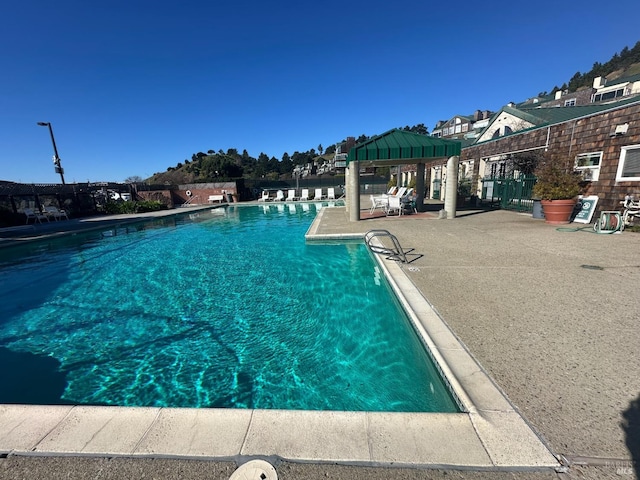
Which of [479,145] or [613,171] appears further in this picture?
[479,145]

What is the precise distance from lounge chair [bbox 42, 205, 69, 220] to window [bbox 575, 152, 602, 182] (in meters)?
25.3

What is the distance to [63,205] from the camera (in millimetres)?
17844

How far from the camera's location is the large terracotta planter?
28.1ft

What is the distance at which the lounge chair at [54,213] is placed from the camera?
16344 mm

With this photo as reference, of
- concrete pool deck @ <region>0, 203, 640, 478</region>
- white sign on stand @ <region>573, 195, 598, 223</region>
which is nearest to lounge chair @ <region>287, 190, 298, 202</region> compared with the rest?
white sign on stand @ <region>573, 195, 598, 223</region>

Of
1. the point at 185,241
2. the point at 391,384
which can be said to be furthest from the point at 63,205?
the point at 391,384

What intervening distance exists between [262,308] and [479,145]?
15.8 metres

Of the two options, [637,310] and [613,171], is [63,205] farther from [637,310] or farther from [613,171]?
[613,171]

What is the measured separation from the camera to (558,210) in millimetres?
8656

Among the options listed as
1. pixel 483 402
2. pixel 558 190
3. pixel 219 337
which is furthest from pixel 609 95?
pixel 219 337

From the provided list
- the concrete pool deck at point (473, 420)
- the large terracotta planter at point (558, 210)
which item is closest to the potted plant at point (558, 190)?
the large terracotta planter at point (558, 210)

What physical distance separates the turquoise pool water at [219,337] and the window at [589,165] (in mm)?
7728

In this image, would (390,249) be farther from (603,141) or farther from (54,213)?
(54,213)

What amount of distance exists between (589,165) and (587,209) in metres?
1.48
